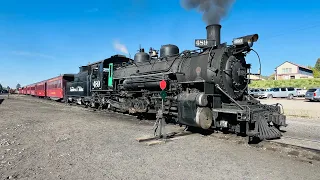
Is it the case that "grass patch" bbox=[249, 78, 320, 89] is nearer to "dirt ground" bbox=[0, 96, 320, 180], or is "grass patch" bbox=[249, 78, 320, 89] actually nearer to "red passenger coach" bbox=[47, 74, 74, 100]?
"red passenger coach" bbox=[47, 74, 74, 100]

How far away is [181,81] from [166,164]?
16.6ft

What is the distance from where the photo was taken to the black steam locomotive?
A: 7.94 m

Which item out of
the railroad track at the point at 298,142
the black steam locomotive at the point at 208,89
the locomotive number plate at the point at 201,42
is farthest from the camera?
the locomotive number plate at the point at 201,42

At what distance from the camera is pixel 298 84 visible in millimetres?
45750

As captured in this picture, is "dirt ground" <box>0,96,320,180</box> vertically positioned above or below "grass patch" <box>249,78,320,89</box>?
below

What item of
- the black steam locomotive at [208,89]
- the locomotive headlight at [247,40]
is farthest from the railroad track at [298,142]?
the locomotive headlight at [247,40]

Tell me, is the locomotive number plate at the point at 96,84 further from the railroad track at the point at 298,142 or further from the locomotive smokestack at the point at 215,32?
the railroad track at the point at 298,142

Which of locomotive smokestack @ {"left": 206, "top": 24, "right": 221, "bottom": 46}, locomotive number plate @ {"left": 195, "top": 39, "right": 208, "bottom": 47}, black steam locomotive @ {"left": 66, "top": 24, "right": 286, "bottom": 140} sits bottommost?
black steam locomotive @ {"left": 66, "top": 24, "right": 286, "bottom": 140}

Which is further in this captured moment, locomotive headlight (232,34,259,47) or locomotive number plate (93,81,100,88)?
locomotive number plate (93,81,100,88)

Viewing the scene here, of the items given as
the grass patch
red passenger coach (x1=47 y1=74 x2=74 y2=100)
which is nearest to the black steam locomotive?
red passenger coach (x1=47 y1=74 x2=74 y2=100)

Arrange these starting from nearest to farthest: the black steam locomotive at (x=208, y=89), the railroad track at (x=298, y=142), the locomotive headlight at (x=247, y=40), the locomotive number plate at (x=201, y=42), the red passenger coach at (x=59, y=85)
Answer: the railroad track at (x=298, y=142) < the black steam locomotive at (x=208, y=89) < the locomotive headlight at (x=247, y=40) < the locomotive number plate at (x=201, y=42) < the red passenger coach at (x=59, y=85)

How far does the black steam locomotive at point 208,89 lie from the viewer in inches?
313

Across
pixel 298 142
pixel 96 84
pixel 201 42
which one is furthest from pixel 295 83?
pixel 298 142

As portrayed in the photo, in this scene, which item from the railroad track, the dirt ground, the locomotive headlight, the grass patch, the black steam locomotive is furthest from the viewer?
the grass patch
